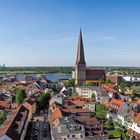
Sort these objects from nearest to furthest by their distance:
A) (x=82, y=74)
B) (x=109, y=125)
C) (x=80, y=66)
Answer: (x=109, y=125) < (x=80, y=66) < (x=82, y=74)

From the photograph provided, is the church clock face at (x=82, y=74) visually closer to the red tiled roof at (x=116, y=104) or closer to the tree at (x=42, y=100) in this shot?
the tree at (x=42, y=100)

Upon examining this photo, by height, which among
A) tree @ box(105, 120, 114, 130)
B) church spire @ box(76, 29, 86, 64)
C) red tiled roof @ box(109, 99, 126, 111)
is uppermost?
church spire @ box(76, 29, 86, 64)

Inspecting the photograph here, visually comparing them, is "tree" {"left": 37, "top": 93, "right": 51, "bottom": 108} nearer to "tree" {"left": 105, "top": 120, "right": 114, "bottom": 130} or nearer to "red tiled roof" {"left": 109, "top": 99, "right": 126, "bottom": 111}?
"red tiled roof" {"left": 109, "top": 99, "right": 126, "bottom": 111}

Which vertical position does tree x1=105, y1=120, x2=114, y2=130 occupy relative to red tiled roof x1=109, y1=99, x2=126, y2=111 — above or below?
below

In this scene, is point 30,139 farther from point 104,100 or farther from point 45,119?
point 104,100

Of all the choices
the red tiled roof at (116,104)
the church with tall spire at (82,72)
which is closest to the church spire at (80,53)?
the church with tall spire at (82,72)

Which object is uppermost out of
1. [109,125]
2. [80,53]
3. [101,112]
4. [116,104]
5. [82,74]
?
[80,53]

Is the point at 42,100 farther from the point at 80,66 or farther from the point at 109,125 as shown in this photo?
the point at 80,66

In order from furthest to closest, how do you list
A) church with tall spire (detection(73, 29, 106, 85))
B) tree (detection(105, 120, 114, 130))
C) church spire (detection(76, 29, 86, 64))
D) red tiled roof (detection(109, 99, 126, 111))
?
1. church with tall spire (detection(73, 29, 106, 85))
2. church spire (detection(76, 29, 86, 64))
3. red tiled roof (detection(109, 99, 126, 111))
4. tree (detection(105, 120, 114, 130))

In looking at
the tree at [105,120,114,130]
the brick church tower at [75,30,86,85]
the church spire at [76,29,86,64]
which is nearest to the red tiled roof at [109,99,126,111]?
the tree at [105,120,114,130]

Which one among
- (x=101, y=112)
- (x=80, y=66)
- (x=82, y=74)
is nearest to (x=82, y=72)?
(x=82, y=74)

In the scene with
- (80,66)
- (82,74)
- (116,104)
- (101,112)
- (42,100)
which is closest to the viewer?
(101,112)
